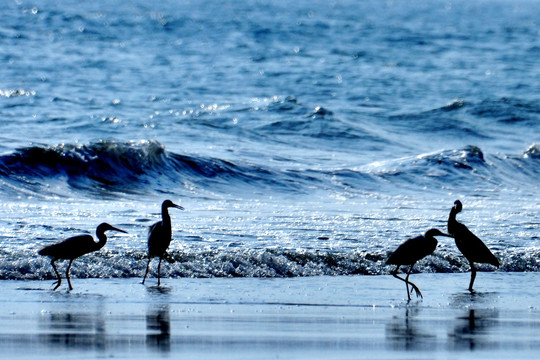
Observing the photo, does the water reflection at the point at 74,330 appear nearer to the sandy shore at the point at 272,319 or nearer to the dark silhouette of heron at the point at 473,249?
the sandy shore at the point at 272,319

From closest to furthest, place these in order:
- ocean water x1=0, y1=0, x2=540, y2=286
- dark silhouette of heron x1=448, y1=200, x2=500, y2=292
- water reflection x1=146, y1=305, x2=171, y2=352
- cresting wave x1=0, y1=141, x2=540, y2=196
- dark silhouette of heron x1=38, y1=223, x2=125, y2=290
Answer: water reflection x1=146, y1=305, x2=171, y2=352
dark silhouette of heron x1=38, y1=223, x2=125, y2=290
dark silhouette of heron x1=448, y1=200, x2=500, y2=292
ocean water x1=0, y1=0, x2=540, y2=286
cresting wave x1=0, y1=141, x2=540, y2=196

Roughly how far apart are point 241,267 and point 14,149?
9.03m

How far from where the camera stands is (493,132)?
2738cm

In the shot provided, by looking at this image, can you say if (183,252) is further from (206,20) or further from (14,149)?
(206,20)

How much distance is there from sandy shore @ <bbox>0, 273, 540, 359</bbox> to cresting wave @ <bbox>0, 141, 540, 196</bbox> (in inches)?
300

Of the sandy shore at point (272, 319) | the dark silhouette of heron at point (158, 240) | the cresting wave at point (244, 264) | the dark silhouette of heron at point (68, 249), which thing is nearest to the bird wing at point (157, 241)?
the dark silhouette of heron at point (158, 240)

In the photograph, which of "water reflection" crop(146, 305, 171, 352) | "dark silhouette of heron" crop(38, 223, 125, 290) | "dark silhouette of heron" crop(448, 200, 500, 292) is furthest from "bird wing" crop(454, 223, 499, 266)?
"dark silhouette of heron" crop(38, 223, 125, 290)

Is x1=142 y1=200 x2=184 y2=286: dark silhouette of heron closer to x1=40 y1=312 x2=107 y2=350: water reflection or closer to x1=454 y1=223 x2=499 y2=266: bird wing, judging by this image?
x1=40 y1=312 x2=107 y2=350: water reflection

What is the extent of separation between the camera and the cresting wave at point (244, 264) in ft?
33.2

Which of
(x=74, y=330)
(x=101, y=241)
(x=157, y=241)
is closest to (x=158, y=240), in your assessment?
(x=157, y=241)

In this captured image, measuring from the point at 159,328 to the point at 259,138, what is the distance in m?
16.7

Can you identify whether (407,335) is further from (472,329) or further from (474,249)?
(474,249)

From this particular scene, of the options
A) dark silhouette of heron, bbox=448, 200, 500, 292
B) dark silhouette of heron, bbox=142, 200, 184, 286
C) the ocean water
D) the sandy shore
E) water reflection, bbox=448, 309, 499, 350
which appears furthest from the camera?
Answer: the ocean water

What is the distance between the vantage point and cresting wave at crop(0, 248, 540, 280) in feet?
33.2
